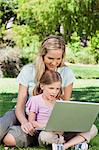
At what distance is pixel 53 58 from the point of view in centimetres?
418

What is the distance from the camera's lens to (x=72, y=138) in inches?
161

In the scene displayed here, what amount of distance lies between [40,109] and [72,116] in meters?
0.38

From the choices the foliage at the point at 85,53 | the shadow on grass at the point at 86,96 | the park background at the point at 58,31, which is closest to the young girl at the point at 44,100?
the shadow on grass at the point at 86,96

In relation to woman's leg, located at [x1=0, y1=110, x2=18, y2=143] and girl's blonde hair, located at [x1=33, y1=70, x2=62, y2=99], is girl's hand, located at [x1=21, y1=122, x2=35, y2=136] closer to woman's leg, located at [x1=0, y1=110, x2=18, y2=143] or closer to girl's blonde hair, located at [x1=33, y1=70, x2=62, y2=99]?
woman's leg, located at [x1=0, y1=110, x2=18, y2=143]

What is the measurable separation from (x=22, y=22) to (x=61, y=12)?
20.7 feet

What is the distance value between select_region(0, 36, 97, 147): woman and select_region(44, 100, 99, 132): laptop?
0.81 feet

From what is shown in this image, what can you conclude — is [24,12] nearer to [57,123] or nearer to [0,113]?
[0,113]

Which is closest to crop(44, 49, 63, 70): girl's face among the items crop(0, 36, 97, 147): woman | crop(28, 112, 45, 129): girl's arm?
crop(0, 36, 97, 147): woman

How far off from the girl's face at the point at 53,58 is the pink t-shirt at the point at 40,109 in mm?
290

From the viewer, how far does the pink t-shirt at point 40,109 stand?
13.5ft

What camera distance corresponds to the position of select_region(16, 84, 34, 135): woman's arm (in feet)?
13.2

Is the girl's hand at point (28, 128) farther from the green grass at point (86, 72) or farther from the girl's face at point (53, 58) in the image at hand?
the green grass at point (86, 72)

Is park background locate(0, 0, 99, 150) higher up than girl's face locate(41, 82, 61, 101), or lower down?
lower down

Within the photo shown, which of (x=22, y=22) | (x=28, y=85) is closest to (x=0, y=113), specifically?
(x=28, y=85)
